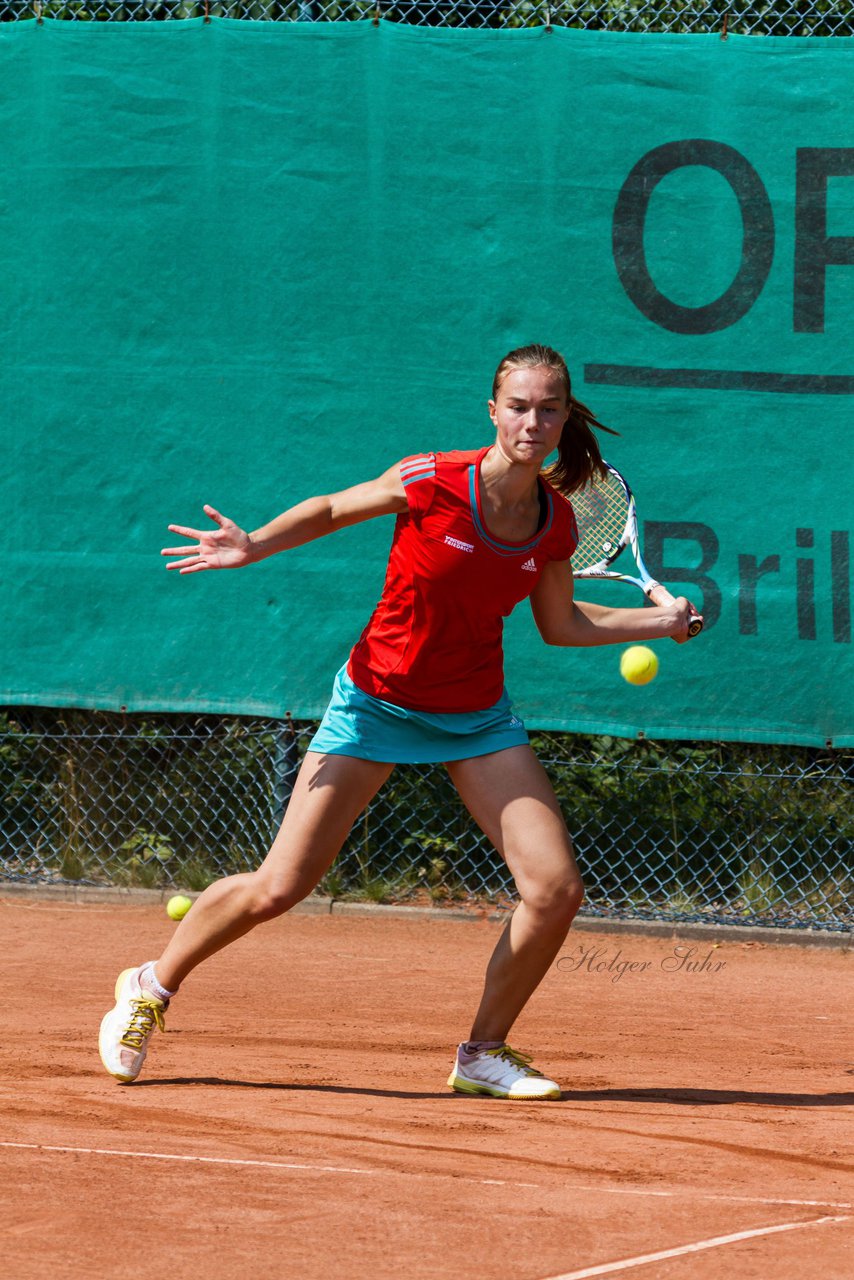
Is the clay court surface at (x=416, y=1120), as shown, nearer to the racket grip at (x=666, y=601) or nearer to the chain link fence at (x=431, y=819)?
the chain link fence at (x=431, y=819)

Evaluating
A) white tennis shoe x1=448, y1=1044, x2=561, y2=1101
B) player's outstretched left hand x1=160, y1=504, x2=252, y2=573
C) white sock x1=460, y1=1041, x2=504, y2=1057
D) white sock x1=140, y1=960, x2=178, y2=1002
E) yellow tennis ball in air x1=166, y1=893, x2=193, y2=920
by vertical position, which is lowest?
yellow tennis ball in air x1=166, y1=893, x2=193, y2=920

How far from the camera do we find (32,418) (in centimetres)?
621

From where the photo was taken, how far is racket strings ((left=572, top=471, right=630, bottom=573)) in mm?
4598

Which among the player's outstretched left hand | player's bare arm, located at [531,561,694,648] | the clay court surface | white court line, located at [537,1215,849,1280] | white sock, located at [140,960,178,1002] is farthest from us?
white sock, located at [140,960,178,1002]

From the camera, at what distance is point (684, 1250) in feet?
9.41

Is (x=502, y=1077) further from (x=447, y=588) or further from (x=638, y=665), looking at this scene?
(x=447, y=588)

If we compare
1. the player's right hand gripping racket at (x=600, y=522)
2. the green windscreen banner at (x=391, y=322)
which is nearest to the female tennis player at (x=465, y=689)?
the player's right hand gripping racket at (x=600, y=522)

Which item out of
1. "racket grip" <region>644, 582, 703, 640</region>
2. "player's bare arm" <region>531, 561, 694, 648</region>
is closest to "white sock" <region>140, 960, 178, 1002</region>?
"player's bare arm" <region>531, 561, 694, 648</region>

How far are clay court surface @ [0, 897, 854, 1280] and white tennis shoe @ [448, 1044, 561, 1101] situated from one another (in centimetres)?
6

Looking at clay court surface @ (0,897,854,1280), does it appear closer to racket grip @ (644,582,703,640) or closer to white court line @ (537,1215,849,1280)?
white court line @ (537,1215,849,1280)

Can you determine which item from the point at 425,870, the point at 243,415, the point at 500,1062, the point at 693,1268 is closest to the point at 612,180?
the point at 243,415

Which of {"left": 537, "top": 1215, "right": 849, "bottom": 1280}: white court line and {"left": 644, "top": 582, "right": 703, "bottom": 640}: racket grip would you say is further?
{"left": 644, "top": 582, "right": 703, "bottom": 640}: racket grip

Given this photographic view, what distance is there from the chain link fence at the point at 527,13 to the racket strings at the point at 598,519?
2.27m

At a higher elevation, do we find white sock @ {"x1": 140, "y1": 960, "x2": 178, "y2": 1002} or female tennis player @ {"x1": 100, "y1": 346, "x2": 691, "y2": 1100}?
female tennis player @ {"x1": 100, "y1": 346, "x2": 691, "y2": 1100}
